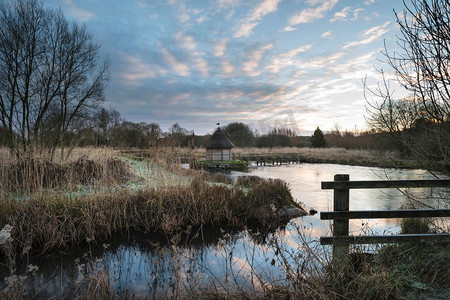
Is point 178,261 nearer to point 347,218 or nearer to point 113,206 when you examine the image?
point 347,218

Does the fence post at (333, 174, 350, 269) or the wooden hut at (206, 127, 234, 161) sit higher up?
the wooden hut at (206, 127, 234, 161)

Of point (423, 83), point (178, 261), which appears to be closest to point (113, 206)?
point (178, 261)

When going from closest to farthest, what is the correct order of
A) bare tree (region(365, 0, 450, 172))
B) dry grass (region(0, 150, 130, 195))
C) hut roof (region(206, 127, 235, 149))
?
bare tree (region(365, 0, 450, 172)) → dry grass (region(0, 150, 130, 195)) → hut roof (region(206, 127, 235, 149))

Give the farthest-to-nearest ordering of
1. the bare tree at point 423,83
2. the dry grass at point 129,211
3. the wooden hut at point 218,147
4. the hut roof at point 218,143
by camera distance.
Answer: the wooden hut at point 218,147
the hut roof at point 218,143
the dry grass at point 129,211
the bare tree at point 423,83

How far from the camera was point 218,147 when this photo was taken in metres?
21.0

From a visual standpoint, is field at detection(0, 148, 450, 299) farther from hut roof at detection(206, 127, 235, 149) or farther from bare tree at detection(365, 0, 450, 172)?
hut roof at detection(206, 127, 235, 149)

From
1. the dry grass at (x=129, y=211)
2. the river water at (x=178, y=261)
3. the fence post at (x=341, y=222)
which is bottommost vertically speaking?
the river water at (x=178, y=261)

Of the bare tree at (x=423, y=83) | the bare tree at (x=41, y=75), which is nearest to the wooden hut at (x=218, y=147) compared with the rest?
the bare tree at (x=41, y=75)

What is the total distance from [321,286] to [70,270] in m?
3.90

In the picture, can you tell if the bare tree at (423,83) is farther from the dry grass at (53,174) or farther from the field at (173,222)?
the dry grass at (53,174)

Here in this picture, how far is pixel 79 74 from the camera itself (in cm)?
1154

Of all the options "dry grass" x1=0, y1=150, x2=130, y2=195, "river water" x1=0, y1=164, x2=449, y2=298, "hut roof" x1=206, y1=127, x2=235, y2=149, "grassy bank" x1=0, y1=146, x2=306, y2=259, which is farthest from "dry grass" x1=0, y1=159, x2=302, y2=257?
"hut roof" x1=206, y1=127, x2=235, y2=149

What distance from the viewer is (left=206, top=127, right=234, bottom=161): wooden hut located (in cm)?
2093

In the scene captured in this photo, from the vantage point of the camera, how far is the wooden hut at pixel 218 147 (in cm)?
2093
